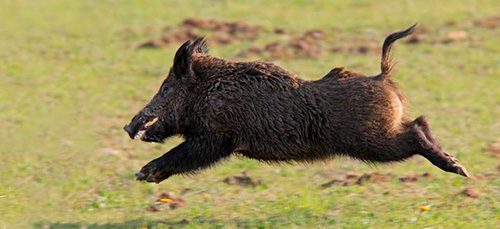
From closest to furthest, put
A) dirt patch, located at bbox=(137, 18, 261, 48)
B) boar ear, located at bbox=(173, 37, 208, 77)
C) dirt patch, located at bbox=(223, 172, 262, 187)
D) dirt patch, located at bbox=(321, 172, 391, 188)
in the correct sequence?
boar ear, located at bbox=(173, 37, 208, 77), dirt patch, located at bbox=(321, 172, 391, 188), dirt patch, located at bbox=(223, 172, 262, 187), dirt patch, located at bbox=(137, 18, 261, 48)

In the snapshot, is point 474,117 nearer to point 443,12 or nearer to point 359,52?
point 359,52

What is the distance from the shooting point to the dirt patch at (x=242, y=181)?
8.20 metres

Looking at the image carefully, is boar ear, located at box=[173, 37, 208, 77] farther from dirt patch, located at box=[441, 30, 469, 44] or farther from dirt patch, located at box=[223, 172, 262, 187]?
dirt patch, located at box=[441, 30, 469, 44]

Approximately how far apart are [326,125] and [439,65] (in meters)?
6.87

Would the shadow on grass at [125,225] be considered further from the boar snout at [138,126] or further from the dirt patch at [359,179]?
the dirt patch at [359,179]

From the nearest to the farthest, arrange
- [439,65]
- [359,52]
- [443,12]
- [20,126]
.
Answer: [20,126] → [439,65] → [359,52] → [443,12]

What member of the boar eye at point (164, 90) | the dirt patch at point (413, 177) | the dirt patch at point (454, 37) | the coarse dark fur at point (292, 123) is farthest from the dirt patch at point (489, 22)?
the boar eye at point (164, 90)

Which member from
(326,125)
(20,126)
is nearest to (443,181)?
(326,125)

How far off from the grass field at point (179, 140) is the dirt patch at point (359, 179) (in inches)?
1.9

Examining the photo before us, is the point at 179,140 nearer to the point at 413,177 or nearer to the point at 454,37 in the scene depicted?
the point at 413,177

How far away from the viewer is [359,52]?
14.0 meters

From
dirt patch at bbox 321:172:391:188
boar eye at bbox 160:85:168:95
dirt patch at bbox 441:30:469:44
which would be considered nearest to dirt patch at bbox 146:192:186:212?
boar eye at bbox 160:85:168:95

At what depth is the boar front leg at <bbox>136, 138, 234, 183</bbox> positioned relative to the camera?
22.4 ft

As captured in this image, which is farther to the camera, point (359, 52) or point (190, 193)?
point (359, 52)
